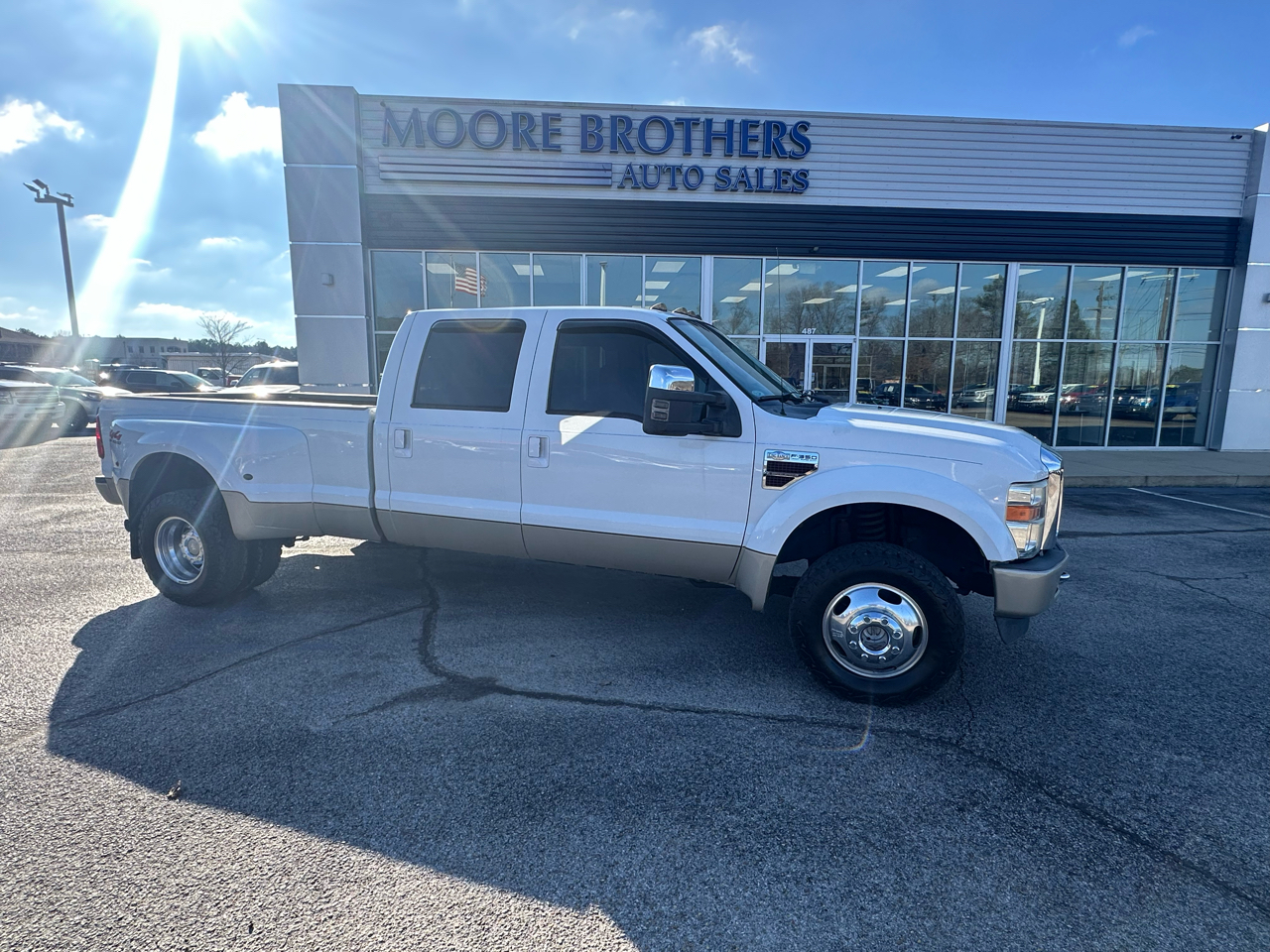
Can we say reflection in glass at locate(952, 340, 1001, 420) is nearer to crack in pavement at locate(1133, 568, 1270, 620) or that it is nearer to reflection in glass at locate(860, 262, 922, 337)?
reflection in glass at locate(860, 262, 922, 337)

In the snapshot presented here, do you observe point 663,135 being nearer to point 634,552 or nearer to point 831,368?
point 831,368

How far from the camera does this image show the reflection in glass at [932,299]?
47.8 feet

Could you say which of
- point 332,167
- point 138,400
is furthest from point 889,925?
point 332,167

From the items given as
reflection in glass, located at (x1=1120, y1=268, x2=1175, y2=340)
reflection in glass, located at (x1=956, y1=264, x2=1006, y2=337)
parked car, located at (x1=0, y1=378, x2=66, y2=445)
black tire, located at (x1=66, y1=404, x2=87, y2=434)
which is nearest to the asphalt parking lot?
reflection in glass, located at (x1=956, y1=264, x2=1006, y2=337)

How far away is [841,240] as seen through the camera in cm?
1414

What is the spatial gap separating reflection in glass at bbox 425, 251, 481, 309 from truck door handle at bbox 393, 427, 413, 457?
10252 mm

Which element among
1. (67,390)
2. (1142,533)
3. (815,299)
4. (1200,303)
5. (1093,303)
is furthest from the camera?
(67,390)

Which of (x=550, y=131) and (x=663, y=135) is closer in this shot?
(x=550, y=131)

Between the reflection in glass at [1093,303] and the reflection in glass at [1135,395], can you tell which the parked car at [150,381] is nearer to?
the reflection in glass at [1093,303]

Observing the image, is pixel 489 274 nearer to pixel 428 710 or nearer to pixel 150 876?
pixel 428 710

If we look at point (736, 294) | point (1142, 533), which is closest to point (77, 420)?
point (736, 294)

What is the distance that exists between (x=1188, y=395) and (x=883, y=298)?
7552 mm

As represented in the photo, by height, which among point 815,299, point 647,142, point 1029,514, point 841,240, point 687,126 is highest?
point 687,126

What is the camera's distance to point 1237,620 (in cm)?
479
